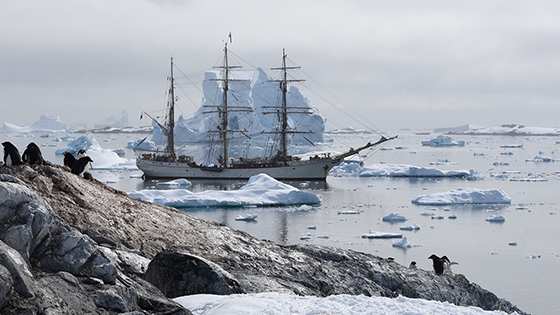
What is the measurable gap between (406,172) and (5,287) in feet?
137

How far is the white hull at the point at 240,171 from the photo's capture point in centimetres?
4522

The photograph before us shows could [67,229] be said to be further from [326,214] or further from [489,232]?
[326,214]

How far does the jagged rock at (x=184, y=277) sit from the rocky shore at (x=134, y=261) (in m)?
0.01

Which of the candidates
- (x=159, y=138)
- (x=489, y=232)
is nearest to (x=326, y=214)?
(x=489, y=232)

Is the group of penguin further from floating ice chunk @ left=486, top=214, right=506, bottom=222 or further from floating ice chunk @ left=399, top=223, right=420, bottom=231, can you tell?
floating ice chunk @ left=486, top=214, right=506, bottom=222

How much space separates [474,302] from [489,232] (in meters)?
13.4

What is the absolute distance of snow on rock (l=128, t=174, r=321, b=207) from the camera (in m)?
27.4

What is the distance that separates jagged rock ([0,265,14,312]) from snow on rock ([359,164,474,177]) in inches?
1627

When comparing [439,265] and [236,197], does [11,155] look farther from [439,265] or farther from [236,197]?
[236,197]

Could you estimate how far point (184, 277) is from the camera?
635cm

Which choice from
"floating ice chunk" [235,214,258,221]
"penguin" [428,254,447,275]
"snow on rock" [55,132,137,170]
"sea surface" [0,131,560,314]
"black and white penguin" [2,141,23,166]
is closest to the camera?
"black and white penguin" [2,141,23,166]

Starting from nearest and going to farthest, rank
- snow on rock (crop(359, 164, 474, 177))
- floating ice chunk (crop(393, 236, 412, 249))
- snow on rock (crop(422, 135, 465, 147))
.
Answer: floating ice chunk (crop(393, 236, 412, 249)) → snow on rock (crop(359, 164, 474, 177)) → snow on rock (crop(422, 135, 465, 147))

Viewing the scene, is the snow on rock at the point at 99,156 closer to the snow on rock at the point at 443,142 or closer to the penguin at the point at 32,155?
the penguin at the point at 32,155

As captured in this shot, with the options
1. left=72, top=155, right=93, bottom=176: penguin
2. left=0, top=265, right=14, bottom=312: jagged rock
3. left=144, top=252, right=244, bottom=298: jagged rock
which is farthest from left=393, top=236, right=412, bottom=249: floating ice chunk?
left=0, top=265, right=14, bottom=312: jagged rock
